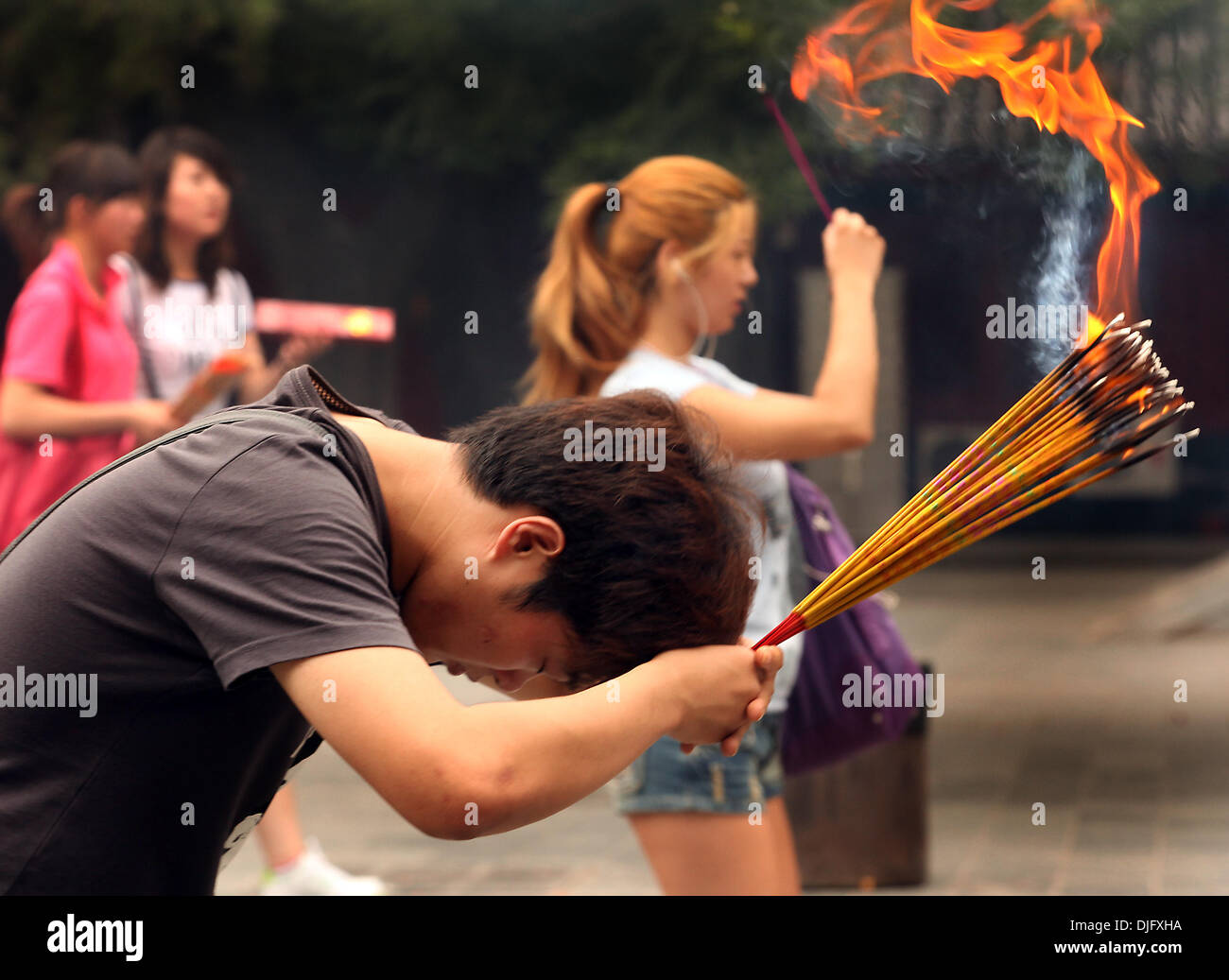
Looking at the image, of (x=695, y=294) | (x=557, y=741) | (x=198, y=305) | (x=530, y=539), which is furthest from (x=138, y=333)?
(x=557, y=741)

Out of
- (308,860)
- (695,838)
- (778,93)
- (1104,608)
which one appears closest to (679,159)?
(778,93)

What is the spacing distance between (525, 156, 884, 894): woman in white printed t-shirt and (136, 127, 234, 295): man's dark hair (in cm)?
163

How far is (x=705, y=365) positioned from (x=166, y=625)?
1.92m

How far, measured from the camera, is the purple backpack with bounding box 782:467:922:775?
3352 millimetres

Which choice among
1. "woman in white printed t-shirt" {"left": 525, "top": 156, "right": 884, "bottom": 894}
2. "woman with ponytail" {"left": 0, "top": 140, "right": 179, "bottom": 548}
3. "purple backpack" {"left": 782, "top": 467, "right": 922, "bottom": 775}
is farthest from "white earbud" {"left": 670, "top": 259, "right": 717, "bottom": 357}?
"woman with ponytail" {"left": 0, "top": 140, "right": 179, "bottom": 548}

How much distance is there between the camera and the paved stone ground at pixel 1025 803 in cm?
499

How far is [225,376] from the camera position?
421 centimetres

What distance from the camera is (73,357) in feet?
14.1

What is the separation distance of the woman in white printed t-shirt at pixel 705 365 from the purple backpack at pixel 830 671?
8cm

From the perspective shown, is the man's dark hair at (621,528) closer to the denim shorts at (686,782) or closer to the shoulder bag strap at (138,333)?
the denim shorts at (686,782)

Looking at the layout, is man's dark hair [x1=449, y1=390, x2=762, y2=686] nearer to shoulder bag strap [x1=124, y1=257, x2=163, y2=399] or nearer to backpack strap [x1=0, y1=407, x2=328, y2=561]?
backpack strap [x1=0, y1=407, x2=328, y2=561]

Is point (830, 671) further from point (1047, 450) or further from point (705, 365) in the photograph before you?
point (1047, 450)

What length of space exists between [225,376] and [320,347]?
32cm
